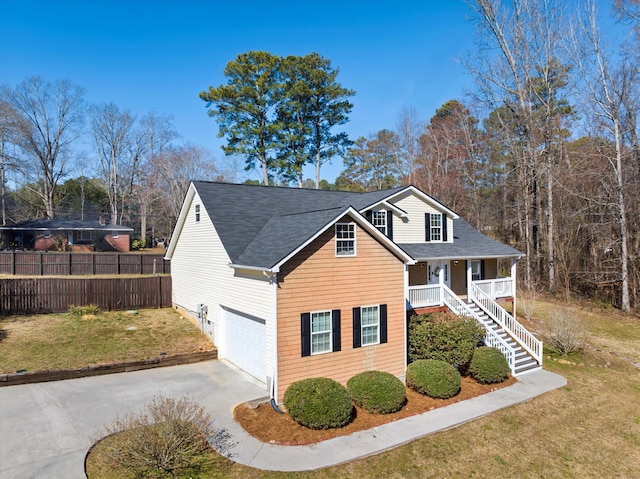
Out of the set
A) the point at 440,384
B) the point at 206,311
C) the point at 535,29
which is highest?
the point at 535,29

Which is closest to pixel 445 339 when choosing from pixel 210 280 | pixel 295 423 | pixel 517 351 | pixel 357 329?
pixel 357 329

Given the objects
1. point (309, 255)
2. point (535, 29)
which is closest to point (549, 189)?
point (535, 29)

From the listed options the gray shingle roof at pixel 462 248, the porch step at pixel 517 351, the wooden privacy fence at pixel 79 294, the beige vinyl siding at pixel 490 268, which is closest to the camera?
the porch step at pixel 517 351

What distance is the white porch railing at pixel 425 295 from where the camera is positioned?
51.8 feet

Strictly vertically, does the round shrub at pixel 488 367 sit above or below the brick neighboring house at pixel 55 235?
below

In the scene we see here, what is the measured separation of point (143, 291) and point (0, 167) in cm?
2893

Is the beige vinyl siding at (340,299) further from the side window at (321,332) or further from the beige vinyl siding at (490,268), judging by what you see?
the beige vinyl siding at (490,268)

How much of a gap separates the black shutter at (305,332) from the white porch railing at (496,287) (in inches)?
379

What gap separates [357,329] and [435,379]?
2.73 m

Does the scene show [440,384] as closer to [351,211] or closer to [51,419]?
[351,211]

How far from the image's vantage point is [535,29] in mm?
29688

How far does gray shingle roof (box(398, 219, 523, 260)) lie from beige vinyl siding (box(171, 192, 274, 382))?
22.7ft

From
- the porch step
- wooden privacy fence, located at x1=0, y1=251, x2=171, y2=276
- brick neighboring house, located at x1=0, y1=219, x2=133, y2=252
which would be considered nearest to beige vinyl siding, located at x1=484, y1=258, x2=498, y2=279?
the porch step

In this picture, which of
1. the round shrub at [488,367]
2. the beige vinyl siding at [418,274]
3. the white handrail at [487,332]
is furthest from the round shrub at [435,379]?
the beige vinyl siding at [418,274]
